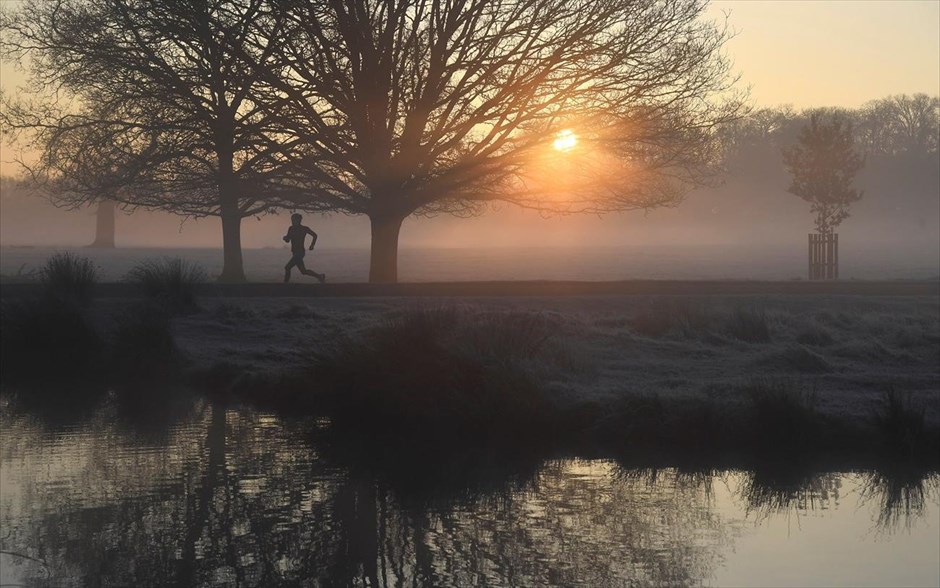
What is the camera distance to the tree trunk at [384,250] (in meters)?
31.2

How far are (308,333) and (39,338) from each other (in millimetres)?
4577

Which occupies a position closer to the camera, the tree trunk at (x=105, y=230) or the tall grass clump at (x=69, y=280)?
the tall grass clump at (x=69, y=280)

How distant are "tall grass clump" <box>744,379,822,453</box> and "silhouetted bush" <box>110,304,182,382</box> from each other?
31.4 ft

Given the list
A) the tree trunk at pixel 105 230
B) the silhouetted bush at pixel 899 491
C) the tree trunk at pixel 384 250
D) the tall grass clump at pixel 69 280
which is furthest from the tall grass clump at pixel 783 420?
the tree trunk at pixel 105 230

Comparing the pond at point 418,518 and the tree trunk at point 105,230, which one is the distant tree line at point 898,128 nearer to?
the tree trunk at point 105,230

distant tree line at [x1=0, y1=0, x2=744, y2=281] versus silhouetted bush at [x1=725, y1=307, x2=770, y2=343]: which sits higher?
distant tree line at [x1=0, y1=0, x2=744, y2=281]

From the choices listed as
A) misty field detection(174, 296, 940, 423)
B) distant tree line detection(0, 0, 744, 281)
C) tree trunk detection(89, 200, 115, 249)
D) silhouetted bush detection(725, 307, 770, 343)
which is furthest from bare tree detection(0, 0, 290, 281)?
tree trunk detection(89, 200, 115, 249)

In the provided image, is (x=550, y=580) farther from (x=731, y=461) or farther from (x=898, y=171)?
(x=898, y=171)

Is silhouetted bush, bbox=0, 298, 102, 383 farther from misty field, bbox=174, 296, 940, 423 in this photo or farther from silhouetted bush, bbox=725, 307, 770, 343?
silhouetted bush, bbox=725, 307, 770, 343

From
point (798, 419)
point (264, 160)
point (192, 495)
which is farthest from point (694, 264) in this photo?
point (192, 495)

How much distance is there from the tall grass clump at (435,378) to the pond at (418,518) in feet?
2.73

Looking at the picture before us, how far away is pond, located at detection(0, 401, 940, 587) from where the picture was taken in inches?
370

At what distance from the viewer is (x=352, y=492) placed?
12.0 m

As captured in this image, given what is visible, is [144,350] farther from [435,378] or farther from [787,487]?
[787,487]
